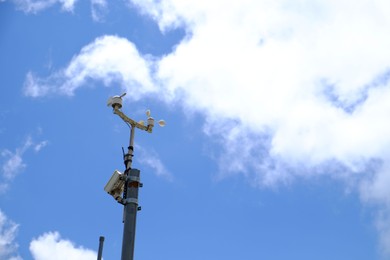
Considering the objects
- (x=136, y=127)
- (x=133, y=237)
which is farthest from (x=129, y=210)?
(x=136, y=127)

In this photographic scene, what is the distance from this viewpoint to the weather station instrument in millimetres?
13414

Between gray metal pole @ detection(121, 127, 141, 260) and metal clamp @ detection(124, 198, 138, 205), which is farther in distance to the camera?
metal clamp @ detection(124, 198, 138, 205)

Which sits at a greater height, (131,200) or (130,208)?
(131,200)

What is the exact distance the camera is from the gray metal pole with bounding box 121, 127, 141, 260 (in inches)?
522

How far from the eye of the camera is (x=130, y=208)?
1384cm

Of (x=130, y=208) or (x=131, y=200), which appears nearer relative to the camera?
(x=130, y=208)

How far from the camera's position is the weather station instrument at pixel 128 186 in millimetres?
13414

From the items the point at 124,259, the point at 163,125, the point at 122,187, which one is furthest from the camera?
the point at 163,125

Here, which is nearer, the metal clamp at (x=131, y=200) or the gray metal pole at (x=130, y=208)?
the gray metal pole at (x=130, y=208)

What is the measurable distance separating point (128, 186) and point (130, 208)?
749 millimetres

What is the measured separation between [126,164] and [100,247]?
3.68 m

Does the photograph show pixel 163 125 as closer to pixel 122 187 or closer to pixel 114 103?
pixel 114 103

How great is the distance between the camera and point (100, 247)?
16.6 metres

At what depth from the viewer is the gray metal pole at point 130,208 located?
1327cm
